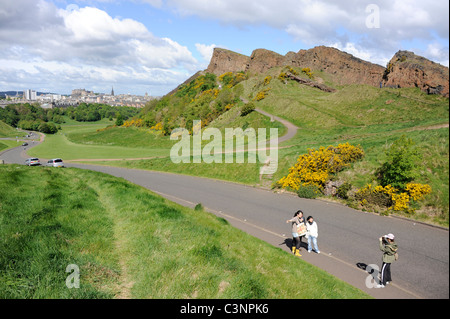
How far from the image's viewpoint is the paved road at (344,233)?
10.8 feet

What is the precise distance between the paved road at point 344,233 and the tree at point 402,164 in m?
0.67

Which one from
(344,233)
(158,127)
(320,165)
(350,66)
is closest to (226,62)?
(158,127)

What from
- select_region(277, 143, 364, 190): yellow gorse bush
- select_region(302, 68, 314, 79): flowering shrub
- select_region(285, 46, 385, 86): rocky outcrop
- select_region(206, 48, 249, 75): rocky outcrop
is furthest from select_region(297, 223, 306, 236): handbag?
select_region(206, 48, 249, 75): rocky outcrop

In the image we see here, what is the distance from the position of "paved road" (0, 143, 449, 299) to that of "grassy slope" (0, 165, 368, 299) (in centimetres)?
191

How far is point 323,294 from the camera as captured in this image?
6012 millimetres

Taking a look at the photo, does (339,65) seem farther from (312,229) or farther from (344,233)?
(312,229)

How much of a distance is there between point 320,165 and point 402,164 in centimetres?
1616

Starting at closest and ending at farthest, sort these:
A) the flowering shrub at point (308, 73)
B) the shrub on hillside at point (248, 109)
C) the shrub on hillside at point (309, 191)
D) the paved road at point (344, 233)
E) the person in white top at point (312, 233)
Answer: the paved road at point (344, 233) < the person in white top at point (312, 233) < the shrub on hillside at point (309, 191) < the shrub on hillside at point (248, 109) < the flowering shrub at point (308, 73)

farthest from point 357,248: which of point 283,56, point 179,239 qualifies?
point 283,56

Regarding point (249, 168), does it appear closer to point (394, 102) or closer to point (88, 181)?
point (88, 181)

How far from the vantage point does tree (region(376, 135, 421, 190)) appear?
3.57 meters

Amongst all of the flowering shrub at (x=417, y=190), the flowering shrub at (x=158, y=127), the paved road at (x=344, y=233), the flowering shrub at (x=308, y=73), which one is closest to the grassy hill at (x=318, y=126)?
the flowering shrub at (x=417, y=190)

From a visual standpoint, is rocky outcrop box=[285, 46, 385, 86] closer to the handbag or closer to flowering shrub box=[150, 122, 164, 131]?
flowering shrub box=[150, 122, 164, 131]

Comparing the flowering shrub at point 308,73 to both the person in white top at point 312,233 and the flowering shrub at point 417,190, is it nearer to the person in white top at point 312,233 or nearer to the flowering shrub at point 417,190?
the person in white top at point 312,233
